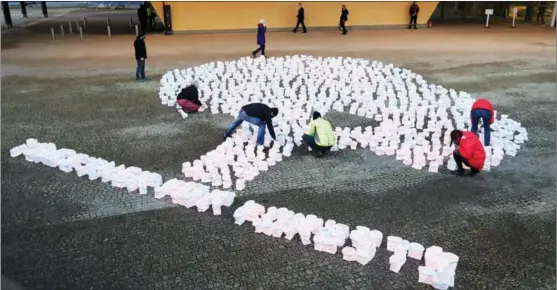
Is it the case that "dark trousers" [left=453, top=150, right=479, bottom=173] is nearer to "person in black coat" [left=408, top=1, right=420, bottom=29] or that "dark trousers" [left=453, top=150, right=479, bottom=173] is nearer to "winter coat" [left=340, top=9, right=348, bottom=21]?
"winter coat" [left=340, top=9, right=348, bottom=21]

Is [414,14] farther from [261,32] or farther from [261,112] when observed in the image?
[261,112]

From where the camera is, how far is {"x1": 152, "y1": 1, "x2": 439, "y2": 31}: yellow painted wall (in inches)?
987

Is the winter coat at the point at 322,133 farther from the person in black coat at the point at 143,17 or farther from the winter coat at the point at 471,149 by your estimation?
the person in black coat at the point at 143,17

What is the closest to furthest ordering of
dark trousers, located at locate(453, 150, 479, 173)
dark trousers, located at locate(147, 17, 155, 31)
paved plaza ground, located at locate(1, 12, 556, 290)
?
paved plaza ground, located at locate(1, 12, 556, 290)
dark trousers, located at locate(453, 150, 479, 173)
dark trousers, located at locate(147, 17, 155, 31)

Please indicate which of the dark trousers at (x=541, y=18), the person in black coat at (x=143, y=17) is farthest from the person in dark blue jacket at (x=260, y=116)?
the dark trousers at (x=541, y=18)

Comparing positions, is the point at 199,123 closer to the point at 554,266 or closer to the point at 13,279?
the point at 13,279

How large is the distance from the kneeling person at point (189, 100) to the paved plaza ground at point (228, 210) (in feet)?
0.91

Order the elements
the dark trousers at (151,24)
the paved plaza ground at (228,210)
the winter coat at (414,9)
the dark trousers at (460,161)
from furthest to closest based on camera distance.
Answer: the winter coat at (414,9)
the dark trousers at (151,24)
the dark trousers at (460,161)
the paved plaza ground at (228,210)

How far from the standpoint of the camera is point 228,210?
7.11 meters

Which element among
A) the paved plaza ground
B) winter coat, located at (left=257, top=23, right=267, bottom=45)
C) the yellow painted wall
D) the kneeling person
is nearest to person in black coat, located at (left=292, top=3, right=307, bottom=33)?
the yellow painted wall

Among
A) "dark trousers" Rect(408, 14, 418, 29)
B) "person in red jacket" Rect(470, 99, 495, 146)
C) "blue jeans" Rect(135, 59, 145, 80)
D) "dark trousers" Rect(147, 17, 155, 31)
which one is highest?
"dark trousers" Rect(147, 17, 155, 31)

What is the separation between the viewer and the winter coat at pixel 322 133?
8.88 metres

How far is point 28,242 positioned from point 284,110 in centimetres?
646

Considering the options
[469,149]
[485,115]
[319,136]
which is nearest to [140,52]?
[319,136]
